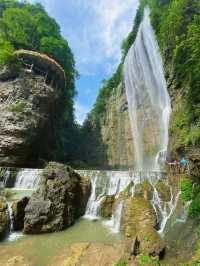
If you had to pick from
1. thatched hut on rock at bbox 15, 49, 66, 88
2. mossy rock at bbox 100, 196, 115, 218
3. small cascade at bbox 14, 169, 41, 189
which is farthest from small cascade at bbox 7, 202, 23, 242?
thatched hut on rock at bbox 15, 49, 66, 88

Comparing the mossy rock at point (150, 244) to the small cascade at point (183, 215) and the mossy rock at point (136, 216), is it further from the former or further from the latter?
the small cascade at point (183, 215)

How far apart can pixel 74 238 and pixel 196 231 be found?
14.0ft

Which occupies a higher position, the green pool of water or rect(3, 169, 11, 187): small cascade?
rect(3, 169, 11, 187): small cascade

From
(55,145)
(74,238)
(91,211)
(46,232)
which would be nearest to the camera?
(74,238)

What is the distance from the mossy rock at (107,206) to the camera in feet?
33.4

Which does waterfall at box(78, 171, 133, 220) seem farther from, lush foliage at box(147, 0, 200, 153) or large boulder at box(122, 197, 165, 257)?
lush foliage at box(147, 0, 200, 153)

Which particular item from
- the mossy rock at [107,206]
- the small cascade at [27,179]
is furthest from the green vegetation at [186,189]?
the small cascade at [27,179]

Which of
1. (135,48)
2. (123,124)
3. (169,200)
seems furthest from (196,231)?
(135,48)

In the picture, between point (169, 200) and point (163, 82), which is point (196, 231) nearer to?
point (169, 200)

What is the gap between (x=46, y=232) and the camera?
26.6 ft

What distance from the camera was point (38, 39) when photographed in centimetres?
2655

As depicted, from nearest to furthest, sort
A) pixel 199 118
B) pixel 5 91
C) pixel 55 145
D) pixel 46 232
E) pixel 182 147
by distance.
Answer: pixel 46 232 → pixel 199 118 → pixel 182 147 → pixel 5 91 → pixel 55 145

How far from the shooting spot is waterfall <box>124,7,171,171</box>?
20.5 m

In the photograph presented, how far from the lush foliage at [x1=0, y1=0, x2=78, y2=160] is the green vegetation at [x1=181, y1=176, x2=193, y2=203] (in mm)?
19378
